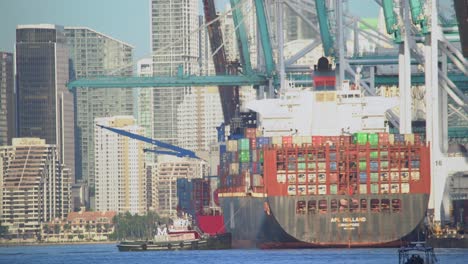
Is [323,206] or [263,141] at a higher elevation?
[263,141]

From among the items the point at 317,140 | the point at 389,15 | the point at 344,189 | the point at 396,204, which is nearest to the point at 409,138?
the point at 396,204

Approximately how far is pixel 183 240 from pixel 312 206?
462 inches

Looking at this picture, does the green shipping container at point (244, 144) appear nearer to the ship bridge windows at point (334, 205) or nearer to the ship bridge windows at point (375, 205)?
the ship bridge windows at point (334, 205)

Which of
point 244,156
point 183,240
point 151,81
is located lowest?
point 183,240

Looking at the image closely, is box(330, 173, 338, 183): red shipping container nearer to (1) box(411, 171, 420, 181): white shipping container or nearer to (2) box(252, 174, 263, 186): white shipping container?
(1) box(411, 171, 420, 181): white shipping container

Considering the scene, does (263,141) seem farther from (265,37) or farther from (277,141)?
(265,37)

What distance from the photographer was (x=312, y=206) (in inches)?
3433

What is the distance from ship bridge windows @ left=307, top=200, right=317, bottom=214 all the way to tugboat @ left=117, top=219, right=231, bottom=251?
33.8ft

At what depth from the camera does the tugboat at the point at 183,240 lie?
96.7 m

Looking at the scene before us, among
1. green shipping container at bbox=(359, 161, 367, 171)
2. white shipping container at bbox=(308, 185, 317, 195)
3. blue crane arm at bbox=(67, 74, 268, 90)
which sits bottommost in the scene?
white shipping container at bbox=(308, 185, 317, 195)

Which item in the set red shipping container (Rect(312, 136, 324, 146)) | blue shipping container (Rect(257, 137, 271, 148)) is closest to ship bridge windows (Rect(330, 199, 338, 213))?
red shipping container (Rect(312, 136, 324, 146))

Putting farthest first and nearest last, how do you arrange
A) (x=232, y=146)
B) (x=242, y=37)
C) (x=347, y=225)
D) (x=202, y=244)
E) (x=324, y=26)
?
(x=242, y=37) < (x=324, y=26) < (x=202, y=244) < (x=232, y=146) < (x=347, y=225)

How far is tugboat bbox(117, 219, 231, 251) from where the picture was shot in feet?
317

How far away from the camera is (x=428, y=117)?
294 feet
